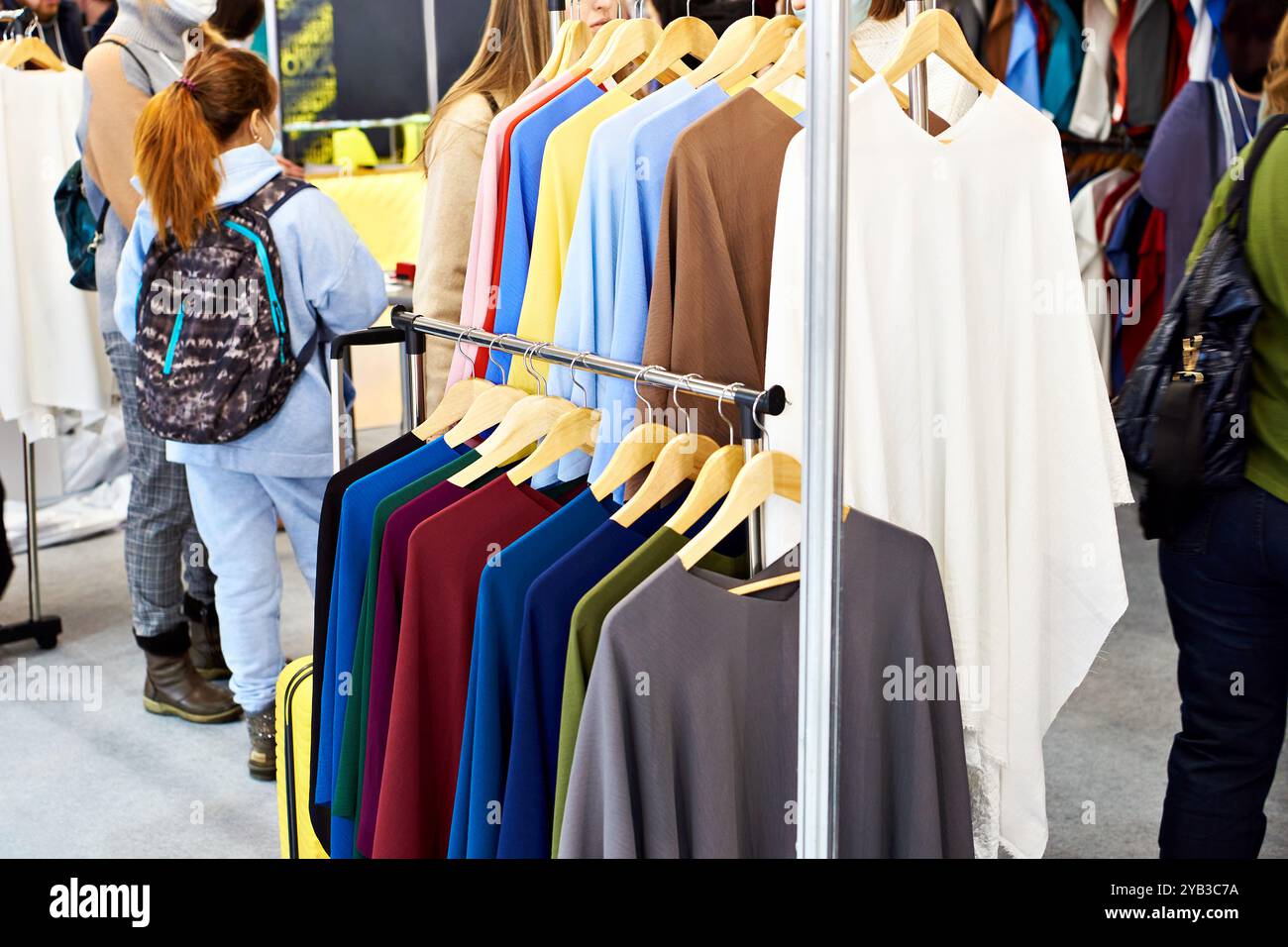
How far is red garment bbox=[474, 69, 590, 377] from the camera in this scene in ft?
6.36

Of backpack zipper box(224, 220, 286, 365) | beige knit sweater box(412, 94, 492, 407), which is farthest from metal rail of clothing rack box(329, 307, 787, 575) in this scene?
backpack zipper box(224, 220, 286, 365)

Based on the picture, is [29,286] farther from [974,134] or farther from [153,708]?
[974,134]

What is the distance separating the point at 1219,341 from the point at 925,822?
0.83m

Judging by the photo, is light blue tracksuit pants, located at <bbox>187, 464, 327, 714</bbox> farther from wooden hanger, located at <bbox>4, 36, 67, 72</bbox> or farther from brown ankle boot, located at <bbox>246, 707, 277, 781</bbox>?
wooden hanger, located at <bbox>4, 36, 67, 72</bbox>

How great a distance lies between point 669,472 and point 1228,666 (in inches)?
38.6

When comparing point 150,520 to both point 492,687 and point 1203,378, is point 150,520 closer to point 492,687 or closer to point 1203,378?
point 492,687

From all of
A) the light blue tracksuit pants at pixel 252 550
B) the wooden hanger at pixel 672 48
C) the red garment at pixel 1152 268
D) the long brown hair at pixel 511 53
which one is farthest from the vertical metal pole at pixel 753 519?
the red garment at pixel 1152 268

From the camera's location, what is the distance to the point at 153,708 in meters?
3.31

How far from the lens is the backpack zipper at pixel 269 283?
2564 millimetres

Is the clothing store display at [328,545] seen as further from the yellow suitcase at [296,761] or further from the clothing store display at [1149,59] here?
the clothing store display at [1149,59]

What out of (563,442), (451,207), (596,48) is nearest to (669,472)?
(563,442)

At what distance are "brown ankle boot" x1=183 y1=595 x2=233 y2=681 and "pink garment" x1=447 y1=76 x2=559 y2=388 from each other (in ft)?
5.49

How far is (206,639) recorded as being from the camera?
11.3 ft

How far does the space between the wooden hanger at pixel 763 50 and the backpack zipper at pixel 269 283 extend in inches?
45.7
